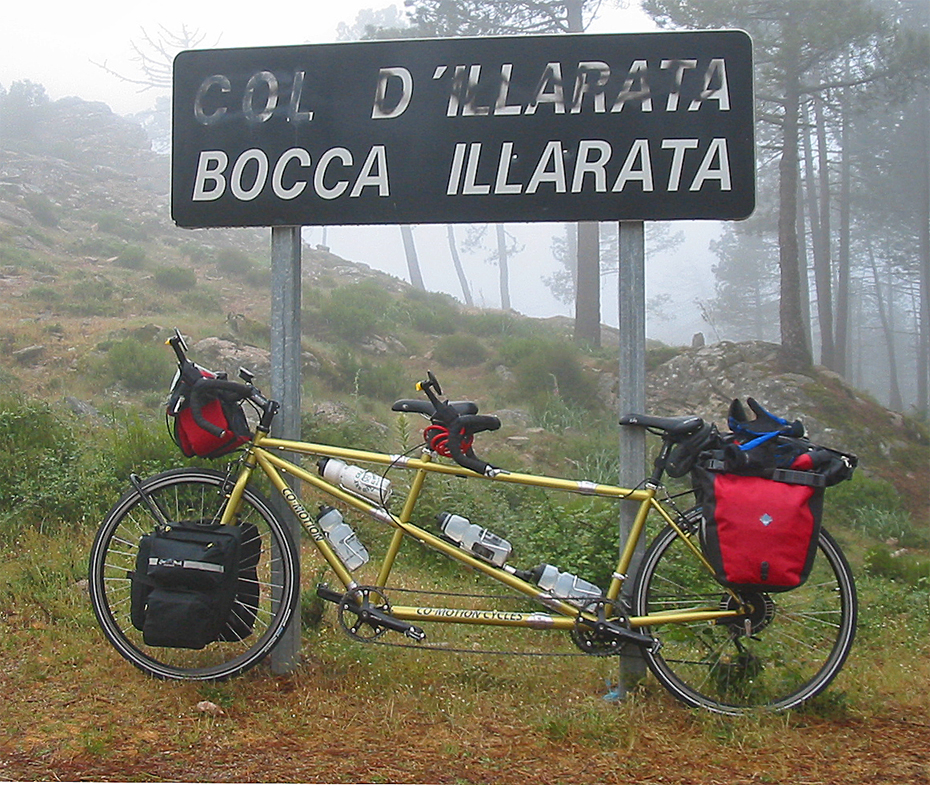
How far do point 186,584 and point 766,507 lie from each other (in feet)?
7.73

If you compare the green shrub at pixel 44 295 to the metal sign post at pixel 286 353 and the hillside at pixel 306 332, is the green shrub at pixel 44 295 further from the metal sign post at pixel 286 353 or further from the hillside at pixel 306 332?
the metal sign post at pixel 286 353

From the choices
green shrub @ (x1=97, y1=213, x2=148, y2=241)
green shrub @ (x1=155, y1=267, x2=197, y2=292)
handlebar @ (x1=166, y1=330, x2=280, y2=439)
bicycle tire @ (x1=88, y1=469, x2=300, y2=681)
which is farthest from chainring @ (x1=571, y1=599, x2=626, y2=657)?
green shrub @ (x1=97, y1=213, x2=148, y2=241)

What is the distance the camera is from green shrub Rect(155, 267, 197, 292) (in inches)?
848

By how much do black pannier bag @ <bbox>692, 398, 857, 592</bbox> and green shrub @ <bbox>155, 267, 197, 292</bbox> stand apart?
2013 cm

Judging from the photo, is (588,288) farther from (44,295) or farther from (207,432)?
(207,432)

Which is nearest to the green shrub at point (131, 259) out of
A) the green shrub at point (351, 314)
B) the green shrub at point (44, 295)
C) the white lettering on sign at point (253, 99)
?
the green shrub at point (44, 295)

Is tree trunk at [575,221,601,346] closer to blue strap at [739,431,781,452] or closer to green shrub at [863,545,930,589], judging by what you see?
green shrub at [863,545,930,589]

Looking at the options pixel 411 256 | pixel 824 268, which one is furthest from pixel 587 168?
pixel 411 256

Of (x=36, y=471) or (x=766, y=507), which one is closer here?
Result: (x=766, y=507)

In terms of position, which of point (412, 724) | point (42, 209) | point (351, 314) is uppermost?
point (42, 209)

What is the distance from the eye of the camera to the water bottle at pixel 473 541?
11.6ft

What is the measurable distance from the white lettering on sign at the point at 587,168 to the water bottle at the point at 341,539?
151 cm

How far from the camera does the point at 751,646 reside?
351 centimetres

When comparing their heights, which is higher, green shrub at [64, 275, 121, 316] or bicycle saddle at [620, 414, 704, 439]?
green shrub at [64, 275, 121, 316]
